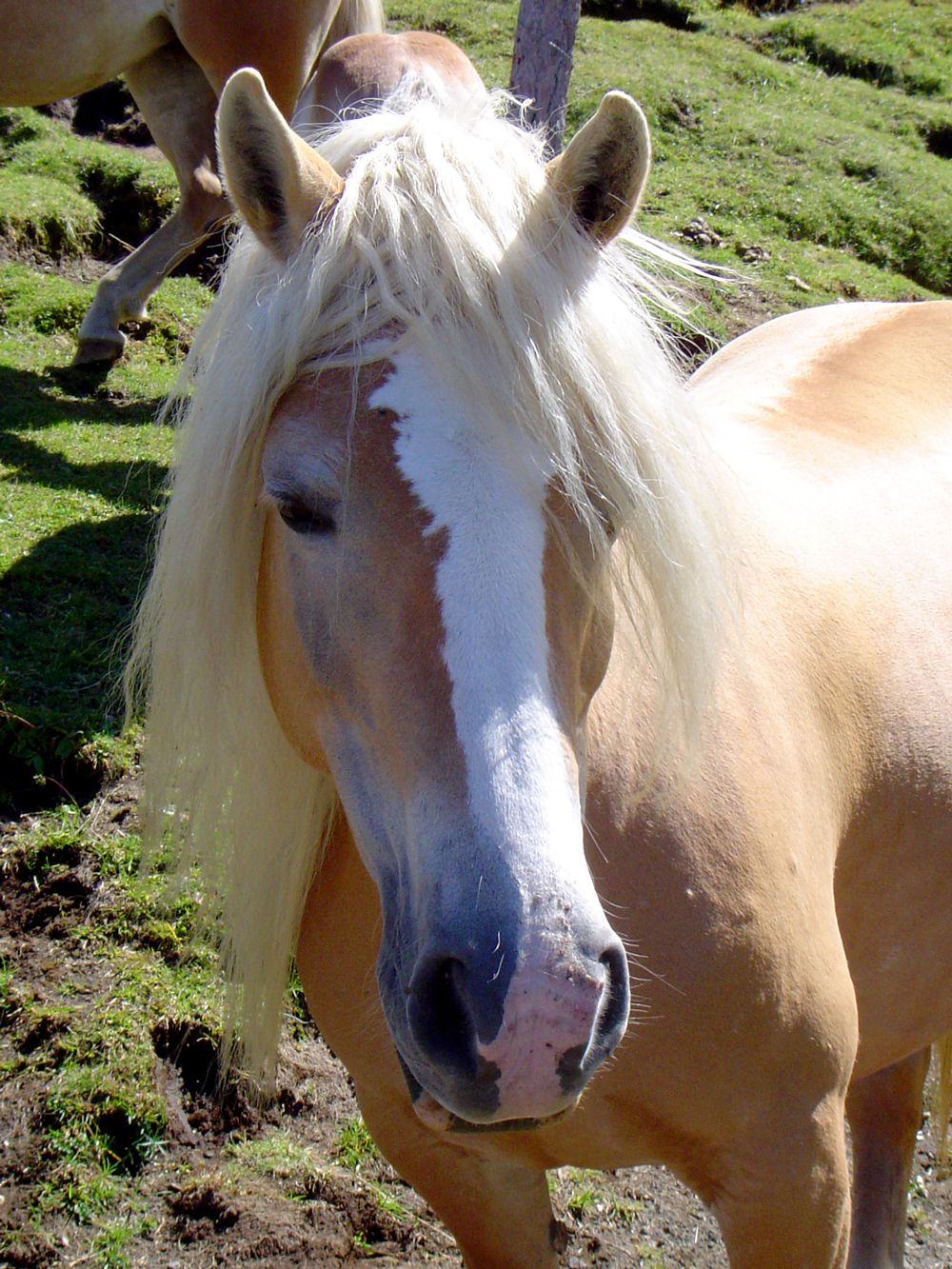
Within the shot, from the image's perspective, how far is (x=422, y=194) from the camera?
1.46 metres

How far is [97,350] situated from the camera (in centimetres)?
545

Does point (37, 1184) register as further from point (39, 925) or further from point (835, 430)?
point (835, 430)

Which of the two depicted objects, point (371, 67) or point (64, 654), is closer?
point (64, 654)

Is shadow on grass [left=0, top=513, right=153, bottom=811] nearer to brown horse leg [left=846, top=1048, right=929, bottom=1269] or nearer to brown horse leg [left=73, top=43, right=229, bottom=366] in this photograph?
brown horse leg [left=73, top=43, right=229, bottom=366]

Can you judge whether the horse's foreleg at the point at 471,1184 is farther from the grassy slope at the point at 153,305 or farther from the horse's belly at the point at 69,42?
the horse's belly at the point at 69,42

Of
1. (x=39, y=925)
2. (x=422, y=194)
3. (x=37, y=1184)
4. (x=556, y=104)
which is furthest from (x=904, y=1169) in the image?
(x=556, y=104)

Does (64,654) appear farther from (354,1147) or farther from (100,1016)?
(354,1147)

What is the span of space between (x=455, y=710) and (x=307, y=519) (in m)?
0.37

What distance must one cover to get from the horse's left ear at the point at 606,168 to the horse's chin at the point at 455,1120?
1.13 metres

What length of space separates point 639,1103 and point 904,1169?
1.47 m

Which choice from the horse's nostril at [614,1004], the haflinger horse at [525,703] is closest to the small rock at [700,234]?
the haflinger horse at [525,703]

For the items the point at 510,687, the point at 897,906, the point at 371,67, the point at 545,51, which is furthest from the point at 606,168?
the point at 545,51

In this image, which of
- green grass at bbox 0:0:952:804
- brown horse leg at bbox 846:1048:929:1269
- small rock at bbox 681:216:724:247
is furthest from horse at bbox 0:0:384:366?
brown horse leg at bbox 846:1048:929:1269

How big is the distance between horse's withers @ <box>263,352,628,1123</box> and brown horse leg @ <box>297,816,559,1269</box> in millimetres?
440
